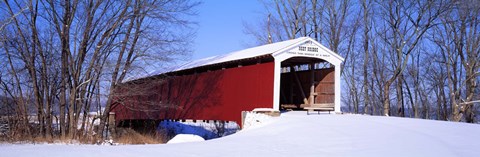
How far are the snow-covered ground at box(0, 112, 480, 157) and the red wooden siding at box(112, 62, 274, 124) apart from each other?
272 cm

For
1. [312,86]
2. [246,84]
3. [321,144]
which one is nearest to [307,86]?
[312,86]

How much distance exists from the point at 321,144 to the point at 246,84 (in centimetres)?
609

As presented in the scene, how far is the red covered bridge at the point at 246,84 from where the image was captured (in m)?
13.1

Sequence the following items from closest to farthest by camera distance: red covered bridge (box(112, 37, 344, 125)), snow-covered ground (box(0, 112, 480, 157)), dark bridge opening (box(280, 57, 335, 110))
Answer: snow-covered ground (box(0, 112, 480, 157)) → red covered bridge (box(112, 37, 344, 125)) → dark bridge opening (box(280, 57, 335, 110))

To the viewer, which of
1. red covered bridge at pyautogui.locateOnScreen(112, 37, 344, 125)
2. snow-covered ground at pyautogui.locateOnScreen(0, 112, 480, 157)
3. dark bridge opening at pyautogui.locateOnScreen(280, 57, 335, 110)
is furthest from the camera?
dark bridge opening at pyautogui.locateOnScreen(280, 57, 335, 110)

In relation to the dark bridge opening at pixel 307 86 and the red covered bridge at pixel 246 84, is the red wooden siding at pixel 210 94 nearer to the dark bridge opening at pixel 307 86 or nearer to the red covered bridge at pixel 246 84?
the red covered bridge at pixel 246 84

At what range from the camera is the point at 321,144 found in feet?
26.1

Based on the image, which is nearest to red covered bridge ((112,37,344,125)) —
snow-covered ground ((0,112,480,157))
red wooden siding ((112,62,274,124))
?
red wooden siding ((112,62,274,124))

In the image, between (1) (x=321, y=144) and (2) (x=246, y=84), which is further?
(2) (x=246, y=84)

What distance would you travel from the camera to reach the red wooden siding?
13.3m

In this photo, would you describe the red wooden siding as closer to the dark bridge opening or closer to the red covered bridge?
the red covered bridge

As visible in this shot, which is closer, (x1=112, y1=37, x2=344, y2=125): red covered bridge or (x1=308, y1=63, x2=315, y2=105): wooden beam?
(x1=112, y1=37, x2=344, y2=125): red covered bridge

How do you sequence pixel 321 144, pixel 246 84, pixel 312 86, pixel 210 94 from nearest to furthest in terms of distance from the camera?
pixel 321 144, pixel 246 84, pixel 312 86, pixel 210 94

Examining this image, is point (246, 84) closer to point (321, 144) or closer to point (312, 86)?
point (312, 86)
